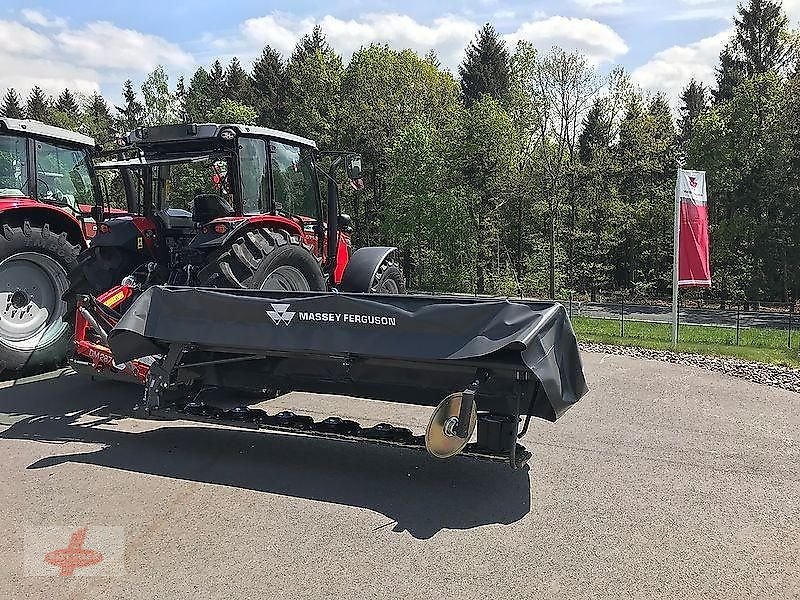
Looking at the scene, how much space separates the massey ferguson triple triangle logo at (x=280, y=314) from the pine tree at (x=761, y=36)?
116 feet

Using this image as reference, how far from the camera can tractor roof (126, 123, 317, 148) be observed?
7.22 m

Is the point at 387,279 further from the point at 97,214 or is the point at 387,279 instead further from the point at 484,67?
the point at 484,67

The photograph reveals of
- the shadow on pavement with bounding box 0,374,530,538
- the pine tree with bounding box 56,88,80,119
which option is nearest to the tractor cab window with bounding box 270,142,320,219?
the shadow on pavement with bounding box 0,374,530,538

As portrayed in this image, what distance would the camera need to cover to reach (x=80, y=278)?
293 inches

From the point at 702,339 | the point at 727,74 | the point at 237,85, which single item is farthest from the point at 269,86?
the point at 702,339

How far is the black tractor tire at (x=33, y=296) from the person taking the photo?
7703mm

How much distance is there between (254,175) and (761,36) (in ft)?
116

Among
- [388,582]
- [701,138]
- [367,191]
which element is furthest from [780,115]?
[388,582]

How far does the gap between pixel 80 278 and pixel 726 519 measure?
6516mm

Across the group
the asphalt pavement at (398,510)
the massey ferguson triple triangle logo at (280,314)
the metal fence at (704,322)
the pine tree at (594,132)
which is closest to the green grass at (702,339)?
the metal fence at (704,322)

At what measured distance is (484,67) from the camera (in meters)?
41.9

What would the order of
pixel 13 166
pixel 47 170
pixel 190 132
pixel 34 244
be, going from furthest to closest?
1. pixel 47 170
2. pixel 13 166
3. pixel 34 244
4. pixel 190 132

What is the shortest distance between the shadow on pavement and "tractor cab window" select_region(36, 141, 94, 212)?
3361 mm

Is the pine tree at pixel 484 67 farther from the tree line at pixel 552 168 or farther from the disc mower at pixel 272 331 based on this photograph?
the disc mower at pixel 272 331
